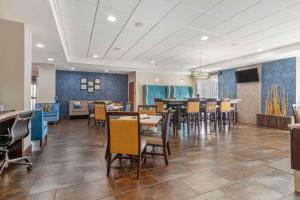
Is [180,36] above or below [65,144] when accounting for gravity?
above

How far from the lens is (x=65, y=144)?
4176mm

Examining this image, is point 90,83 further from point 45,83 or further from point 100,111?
point 100,111

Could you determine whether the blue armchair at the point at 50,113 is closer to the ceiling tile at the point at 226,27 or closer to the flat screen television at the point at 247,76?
the ceiling tile at the point at 226,27

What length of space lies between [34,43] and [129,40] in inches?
96.7

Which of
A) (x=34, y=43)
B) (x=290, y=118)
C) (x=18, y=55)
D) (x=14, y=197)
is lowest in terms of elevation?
(x=14, y=197)

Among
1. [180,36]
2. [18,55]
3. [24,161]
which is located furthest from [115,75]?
[24,161]

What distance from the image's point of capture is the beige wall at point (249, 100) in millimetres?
7331

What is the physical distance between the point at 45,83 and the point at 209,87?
806 cm

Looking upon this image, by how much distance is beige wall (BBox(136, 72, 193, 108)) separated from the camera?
911 cm

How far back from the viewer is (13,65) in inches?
131

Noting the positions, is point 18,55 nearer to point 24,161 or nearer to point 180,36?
point 24,161

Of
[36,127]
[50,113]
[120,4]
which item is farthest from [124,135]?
[50,113]

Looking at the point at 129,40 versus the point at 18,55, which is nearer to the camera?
the point at 18,55

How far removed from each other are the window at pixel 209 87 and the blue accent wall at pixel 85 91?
14.3 feet
